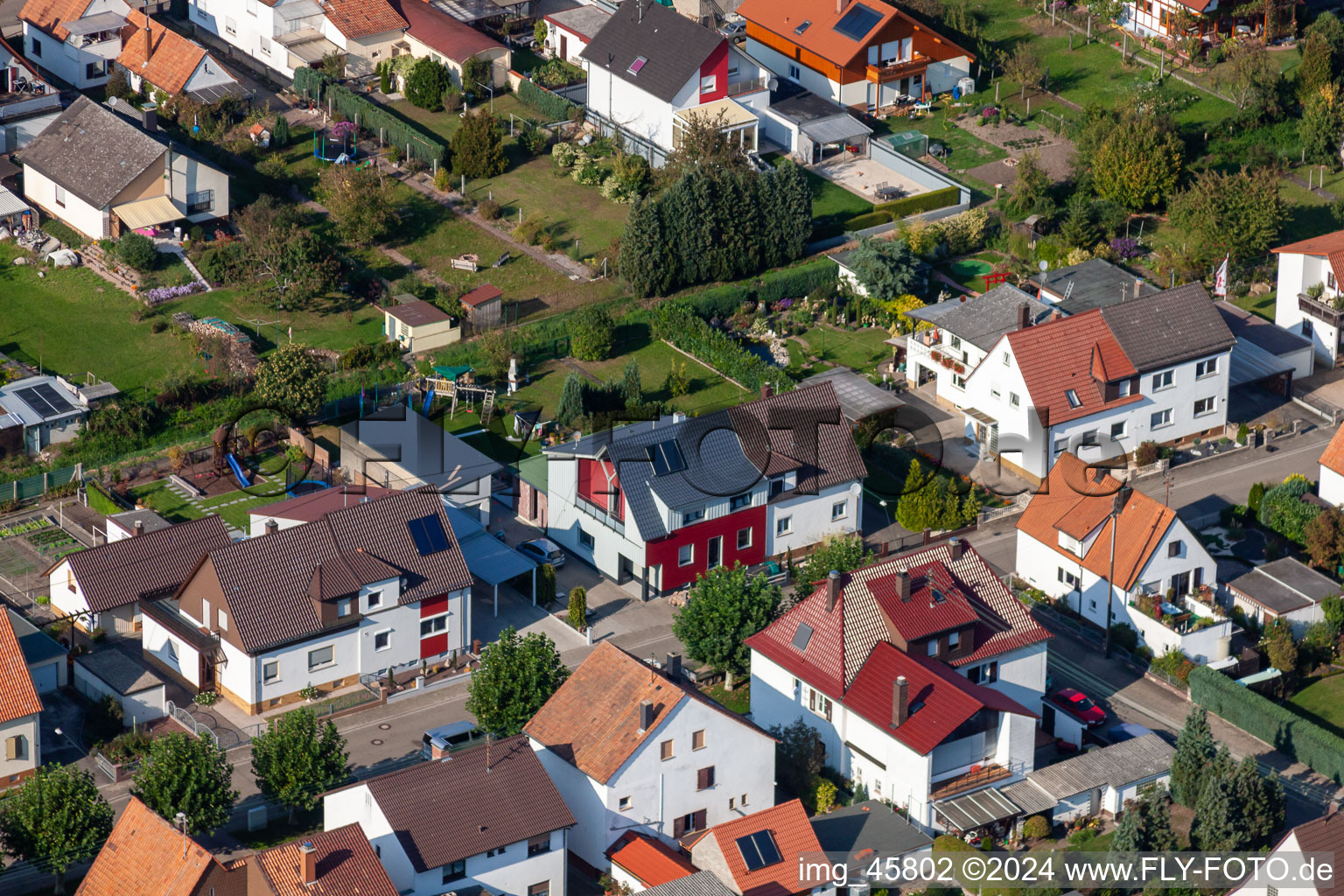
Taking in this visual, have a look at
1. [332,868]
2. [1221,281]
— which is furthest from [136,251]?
[1221,281]

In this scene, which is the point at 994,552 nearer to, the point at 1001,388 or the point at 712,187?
the point at 1001,388

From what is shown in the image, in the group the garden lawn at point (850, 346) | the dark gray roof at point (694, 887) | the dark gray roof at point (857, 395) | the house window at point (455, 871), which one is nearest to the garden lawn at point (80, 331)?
the garden lawn at point (850, 346)

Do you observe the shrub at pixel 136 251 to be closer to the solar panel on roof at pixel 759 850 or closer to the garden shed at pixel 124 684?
the garden shed at pixel 124 684

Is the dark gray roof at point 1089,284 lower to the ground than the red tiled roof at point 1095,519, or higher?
higher

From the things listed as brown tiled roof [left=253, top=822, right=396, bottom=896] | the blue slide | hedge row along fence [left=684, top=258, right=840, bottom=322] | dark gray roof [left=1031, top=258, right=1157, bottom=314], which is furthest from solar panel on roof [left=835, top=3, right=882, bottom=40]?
brown tiled roof [left=253, top=822, right=396, bottom=896]

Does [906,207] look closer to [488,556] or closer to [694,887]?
[488,556]

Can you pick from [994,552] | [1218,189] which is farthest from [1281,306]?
[994,552]

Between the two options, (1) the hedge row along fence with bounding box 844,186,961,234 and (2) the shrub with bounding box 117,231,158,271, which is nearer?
(2) the shrub with bounding box 117,231,158,271

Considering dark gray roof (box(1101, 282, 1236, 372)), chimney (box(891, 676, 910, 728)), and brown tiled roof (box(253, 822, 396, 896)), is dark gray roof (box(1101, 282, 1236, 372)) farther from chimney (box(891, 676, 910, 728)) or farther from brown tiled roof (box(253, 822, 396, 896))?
brown tiled roof (box(253, 822, 396, 896))
